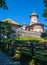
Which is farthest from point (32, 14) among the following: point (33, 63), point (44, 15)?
point (33, 63)

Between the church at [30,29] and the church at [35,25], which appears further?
the church at [35,25]

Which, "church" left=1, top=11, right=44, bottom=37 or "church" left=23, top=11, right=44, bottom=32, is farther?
"church" left=23, top=11, right=44, bottom=32

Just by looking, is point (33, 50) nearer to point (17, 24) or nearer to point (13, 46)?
point (13, 46)

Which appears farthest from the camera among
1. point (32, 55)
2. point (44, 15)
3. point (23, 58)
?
point (44, 15)

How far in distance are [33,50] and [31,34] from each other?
49.7 metres

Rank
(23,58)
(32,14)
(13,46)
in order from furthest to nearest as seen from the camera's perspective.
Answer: (32,14), (13,46), (23,58)

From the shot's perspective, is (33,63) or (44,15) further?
(44,15)

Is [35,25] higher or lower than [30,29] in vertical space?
higher

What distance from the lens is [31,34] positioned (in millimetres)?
62688

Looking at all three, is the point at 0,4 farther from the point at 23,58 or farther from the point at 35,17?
the point at 35,17

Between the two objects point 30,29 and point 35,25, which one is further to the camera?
point 30,29

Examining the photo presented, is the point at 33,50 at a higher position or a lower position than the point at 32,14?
lower

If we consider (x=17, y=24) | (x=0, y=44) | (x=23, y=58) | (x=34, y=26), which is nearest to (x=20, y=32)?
(x=17, y=24)

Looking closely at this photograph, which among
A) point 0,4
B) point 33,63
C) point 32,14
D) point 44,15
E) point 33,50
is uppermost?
point 32,14
